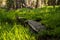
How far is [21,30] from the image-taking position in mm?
6160

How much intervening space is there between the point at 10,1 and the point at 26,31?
14.8 meters

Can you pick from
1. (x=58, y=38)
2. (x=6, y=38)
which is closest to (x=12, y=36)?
(x=6, y=38)

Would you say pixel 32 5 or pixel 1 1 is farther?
pixel 1 1

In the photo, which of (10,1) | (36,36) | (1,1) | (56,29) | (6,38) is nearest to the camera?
(6,38)

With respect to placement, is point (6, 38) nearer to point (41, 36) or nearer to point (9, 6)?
point (41, 36)

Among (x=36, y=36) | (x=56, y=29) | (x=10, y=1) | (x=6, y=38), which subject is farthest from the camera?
(x=10, y=1)

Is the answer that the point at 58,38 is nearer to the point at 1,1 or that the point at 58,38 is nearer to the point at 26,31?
the point at 26,31

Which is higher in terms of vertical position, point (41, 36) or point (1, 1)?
point (41, 36)

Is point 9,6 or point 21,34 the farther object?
point 9,6

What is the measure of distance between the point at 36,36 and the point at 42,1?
13.3 m

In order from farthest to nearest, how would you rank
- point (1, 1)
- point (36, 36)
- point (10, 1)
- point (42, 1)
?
point (1, 1) < point (10, 1) < point (42, 1) < point (36, 36)

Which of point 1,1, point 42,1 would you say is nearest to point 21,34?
point 42,1

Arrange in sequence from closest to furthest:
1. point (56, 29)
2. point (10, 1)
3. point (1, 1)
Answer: point (56, 29), point (10, 1), point (1, 1)

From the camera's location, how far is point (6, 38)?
5.65 meters
